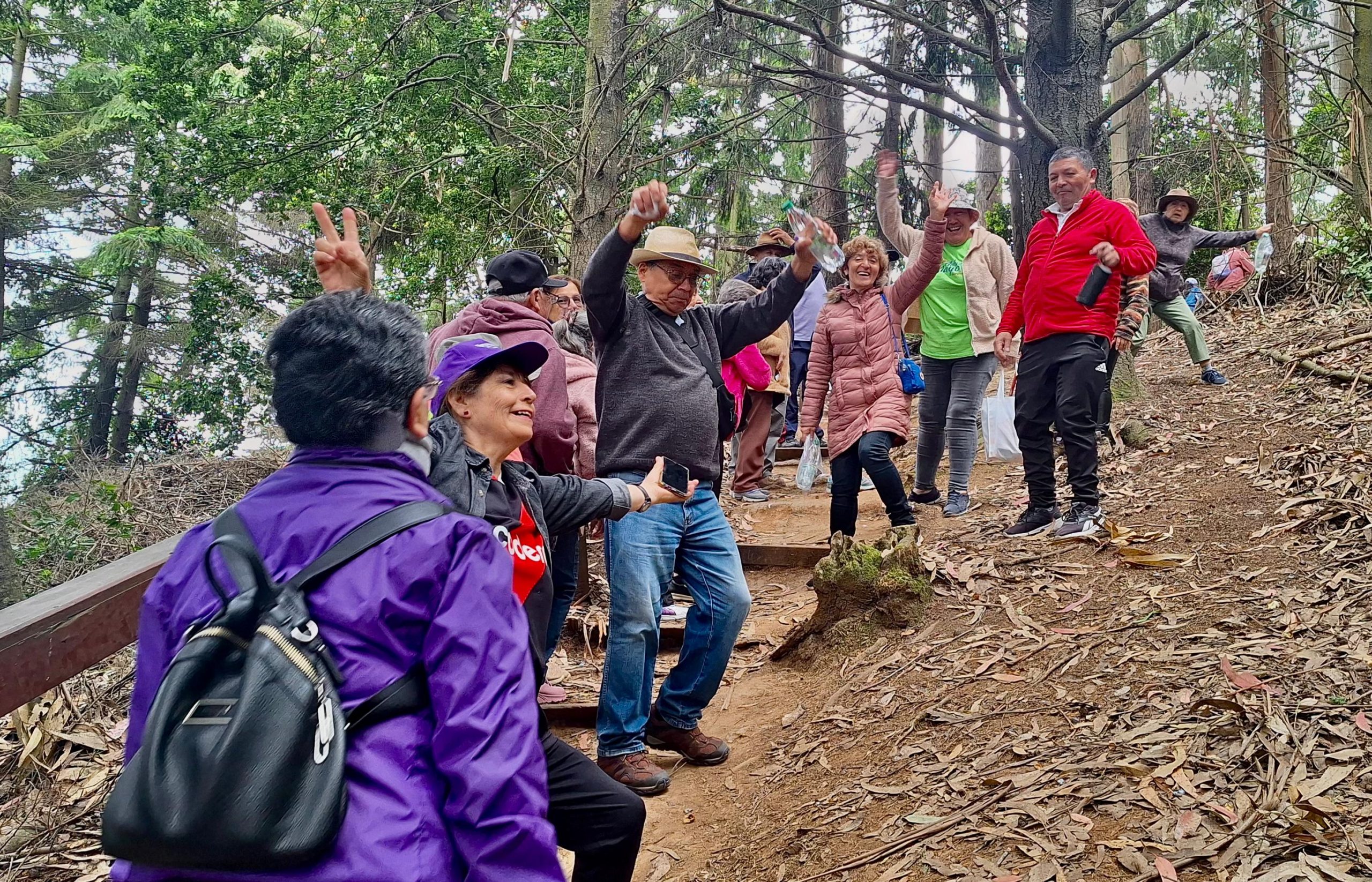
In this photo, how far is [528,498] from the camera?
285 cm

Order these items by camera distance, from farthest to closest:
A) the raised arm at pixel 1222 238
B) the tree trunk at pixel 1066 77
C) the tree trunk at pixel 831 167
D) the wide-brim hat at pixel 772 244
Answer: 1. the tree trunk at pixel 831 167
2. the raised arm at pixel 1222 238
3. the wide-brim hat at pixel 772 244
4. the tree trunk at pixel 1066 77

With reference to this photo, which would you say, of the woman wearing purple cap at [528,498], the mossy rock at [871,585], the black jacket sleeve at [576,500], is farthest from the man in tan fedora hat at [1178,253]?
the woman wearing purple cap at [528,498]

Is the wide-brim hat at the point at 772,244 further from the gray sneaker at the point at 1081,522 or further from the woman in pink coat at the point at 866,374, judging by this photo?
the gray sneaker at the point at 1081,522

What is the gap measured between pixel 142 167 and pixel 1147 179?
58.2 feet

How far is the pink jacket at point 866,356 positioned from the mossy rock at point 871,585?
1.16 metres

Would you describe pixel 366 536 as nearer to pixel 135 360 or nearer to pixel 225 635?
pixel 225 635

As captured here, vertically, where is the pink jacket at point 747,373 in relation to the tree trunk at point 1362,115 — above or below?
below

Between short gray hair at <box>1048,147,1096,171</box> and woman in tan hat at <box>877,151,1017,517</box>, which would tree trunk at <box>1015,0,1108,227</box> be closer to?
woman in tan hat at <box>877,151,1017,517</box>

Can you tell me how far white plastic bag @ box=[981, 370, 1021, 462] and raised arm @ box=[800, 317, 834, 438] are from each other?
4.88 ft

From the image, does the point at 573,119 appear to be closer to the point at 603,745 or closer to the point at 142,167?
the point at 603,745

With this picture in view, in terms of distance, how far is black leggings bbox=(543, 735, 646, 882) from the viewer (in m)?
2.50

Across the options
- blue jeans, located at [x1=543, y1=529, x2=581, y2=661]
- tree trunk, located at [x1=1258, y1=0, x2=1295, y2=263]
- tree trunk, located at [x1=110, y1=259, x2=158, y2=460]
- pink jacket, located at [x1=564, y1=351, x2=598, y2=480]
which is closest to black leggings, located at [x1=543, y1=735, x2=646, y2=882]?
blue jeans, located at [x1=543, y1=529, x2=581, y2=661]

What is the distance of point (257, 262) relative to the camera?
2131 cm

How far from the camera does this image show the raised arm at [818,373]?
6.45m
